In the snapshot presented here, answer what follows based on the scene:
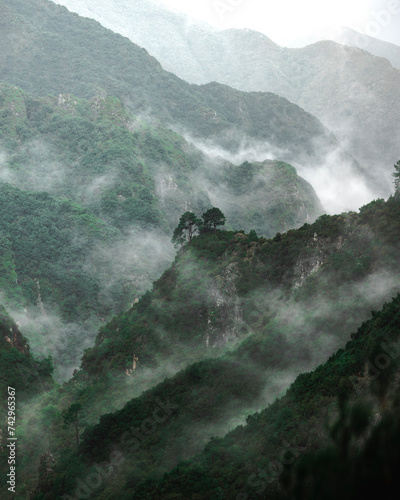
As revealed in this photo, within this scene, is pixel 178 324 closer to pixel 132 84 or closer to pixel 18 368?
pixel 18 368

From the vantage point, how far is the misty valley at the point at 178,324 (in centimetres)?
2281

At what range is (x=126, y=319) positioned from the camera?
54531 millimetres

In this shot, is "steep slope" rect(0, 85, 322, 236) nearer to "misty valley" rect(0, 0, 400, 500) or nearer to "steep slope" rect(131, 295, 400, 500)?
"misty valley" rect(0, 0, 400, 500)

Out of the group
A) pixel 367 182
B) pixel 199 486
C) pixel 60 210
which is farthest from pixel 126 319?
pixel 367 182

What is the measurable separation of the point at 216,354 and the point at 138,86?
14909 centimetres

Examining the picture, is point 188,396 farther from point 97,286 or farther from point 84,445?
point 97,286

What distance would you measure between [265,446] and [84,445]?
1620cm

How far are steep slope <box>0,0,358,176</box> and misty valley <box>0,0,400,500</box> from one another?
3167 cm

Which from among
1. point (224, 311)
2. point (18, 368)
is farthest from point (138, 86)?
point (224, 311)

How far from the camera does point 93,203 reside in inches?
4481

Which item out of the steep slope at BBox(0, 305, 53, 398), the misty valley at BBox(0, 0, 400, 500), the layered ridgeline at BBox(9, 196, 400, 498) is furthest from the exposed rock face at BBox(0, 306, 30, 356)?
the layered ridgeline at BBox(9, 196, 400, 498)

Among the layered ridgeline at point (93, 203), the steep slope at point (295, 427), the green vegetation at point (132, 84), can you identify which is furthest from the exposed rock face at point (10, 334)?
the green vegetation at point (132, 84)

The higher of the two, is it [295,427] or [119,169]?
[119,169]

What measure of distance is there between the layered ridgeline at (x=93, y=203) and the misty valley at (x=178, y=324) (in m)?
0.43
